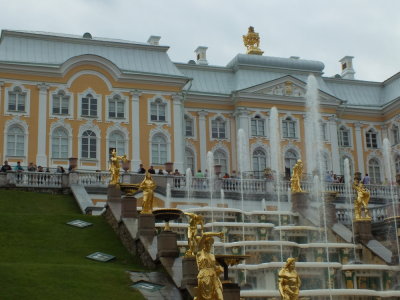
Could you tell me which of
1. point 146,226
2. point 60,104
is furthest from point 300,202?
point 60,104

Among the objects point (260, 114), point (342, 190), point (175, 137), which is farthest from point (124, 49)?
point (342, 190)

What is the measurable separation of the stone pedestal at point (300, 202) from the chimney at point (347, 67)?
3392 centimetres

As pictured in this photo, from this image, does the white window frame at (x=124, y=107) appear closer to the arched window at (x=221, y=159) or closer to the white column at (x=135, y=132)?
the white column at (x=135, y=132)

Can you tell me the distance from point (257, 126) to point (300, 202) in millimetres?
22913

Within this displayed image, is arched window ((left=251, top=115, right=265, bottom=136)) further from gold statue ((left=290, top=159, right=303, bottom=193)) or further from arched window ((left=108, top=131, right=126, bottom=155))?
gold statue ((left=290, top=159, right=303, bottom=193))

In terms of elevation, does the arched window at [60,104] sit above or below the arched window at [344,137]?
above

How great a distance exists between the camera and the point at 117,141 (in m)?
49.6

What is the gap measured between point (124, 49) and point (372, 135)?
21.2 m

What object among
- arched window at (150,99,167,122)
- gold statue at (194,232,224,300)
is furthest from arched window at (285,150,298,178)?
gold statue at (194,232,224,300)

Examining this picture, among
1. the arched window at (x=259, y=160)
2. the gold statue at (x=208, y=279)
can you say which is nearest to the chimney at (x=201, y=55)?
the arched window at (x=259, y=160)

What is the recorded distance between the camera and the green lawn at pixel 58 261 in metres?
18.4

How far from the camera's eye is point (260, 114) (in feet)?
180

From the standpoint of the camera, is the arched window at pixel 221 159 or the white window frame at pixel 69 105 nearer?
the white window frame at pixel 69 105

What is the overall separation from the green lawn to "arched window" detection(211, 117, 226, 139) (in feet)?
91.4
